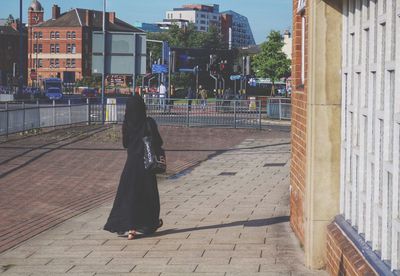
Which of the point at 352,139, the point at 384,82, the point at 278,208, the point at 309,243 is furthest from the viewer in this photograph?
the point at 278,208

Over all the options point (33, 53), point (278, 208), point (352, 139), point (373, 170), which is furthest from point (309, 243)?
point (33, 53)

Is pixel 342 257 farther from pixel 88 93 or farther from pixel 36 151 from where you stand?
pixel 88 93

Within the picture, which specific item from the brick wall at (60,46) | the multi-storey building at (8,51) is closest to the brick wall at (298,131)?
the brick wall at (60,46)

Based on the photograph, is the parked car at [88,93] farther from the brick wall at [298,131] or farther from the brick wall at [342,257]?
the brick wall at [342,257]

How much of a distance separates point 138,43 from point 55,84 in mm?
51677

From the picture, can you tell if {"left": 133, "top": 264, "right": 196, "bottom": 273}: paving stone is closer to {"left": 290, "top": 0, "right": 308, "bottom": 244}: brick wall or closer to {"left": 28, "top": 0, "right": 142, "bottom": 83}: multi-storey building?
{"left": 290, "top": 0, "right": 308, "bottom": 244}: brick wall

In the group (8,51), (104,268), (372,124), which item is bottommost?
(104,268)

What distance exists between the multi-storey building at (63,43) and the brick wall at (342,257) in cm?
12105

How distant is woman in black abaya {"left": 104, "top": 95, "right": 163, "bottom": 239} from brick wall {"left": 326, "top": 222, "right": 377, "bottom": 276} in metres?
2.74

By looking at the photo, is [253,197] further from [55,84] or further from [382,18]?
[55,84]

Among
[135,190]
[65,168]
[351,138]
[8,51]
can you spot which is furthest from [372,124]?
[8,51]

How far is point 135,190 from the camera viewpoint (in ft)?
27.6

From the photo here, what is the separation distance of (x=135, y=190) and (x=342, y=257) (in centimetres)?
351

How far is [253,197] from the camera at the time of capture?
11781mm
